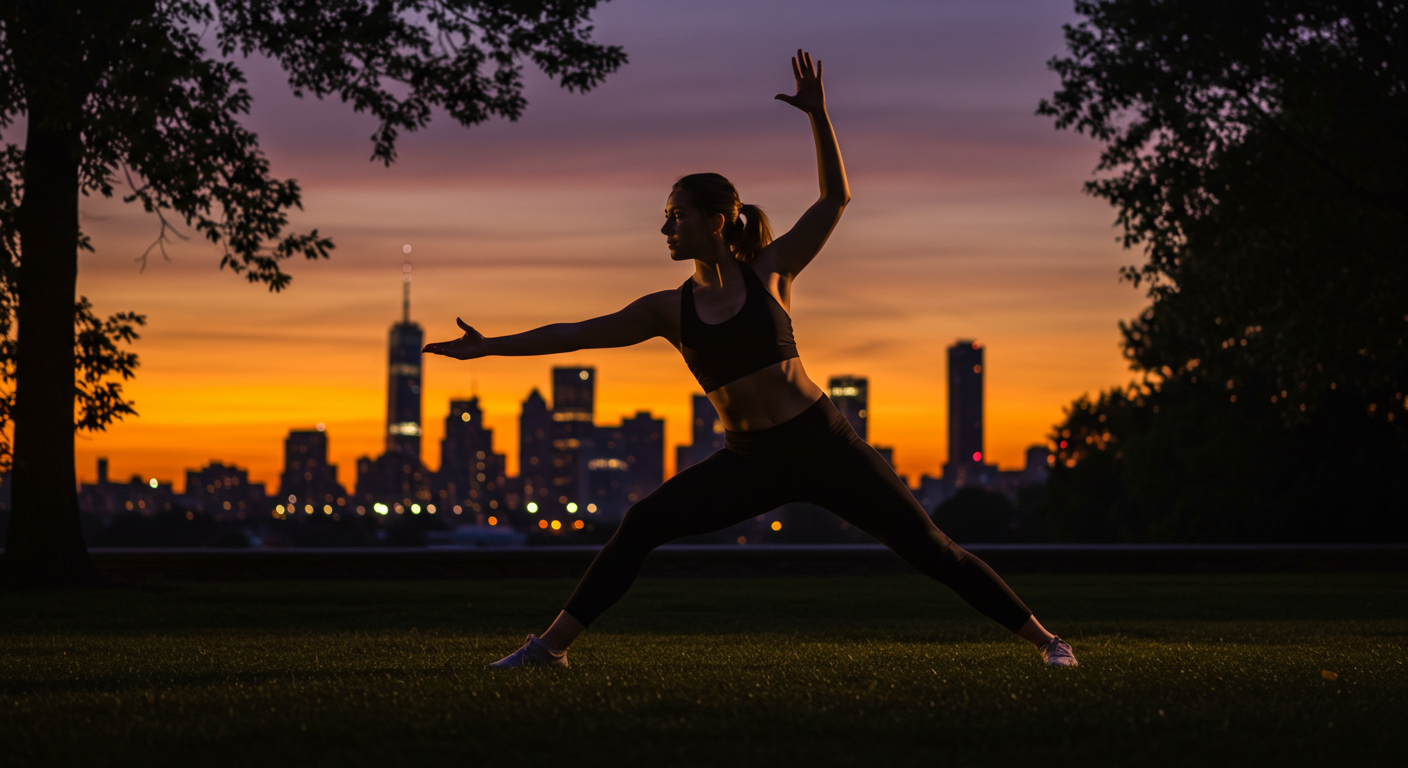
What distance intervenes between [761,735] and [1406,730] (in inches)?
67.9

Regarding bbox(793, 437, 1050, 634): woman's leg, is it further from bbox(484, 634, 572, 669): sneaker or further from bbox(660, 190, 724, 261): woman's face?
bbox(484, 634, 572, 669): sneaker

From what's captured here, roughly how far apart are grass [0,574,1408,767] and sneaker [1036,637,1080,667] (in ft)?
0.35

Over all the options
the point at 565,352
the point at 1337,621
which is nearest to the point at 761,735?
the point at 565,352

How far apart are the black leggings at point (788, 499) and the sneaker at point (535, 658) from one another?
181 mm

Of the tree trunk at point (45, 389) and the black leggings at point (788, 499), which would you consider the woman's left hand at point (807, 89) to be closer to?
the black leggings at point (788, 499)

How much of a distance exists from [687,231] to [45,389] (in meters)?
10.5

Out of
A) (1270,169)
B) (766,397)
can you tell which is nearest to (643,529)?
(766,397)

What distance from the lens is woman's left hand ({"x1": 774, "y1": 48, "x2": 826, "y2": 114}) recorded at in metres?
5.11

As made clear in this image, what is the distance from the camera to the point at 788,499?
15.7 feet

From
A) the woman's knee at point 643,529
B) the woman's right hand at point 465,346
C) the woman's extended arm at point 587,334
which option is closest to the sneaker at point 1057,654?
the woman's knee at point 643,529

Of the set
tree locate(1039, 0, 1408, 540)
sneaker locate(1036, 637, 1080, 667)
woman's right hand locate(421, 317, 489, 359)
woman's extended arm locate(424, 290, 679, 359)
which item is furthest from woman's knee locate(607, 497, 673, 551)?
tree locate(1039, 0, 1408, 540)

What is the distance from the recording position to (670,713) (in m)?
3.92

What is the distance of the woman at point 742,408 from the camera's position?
4.76m

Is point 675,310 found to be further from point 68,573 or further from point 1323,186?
point 1323,186
